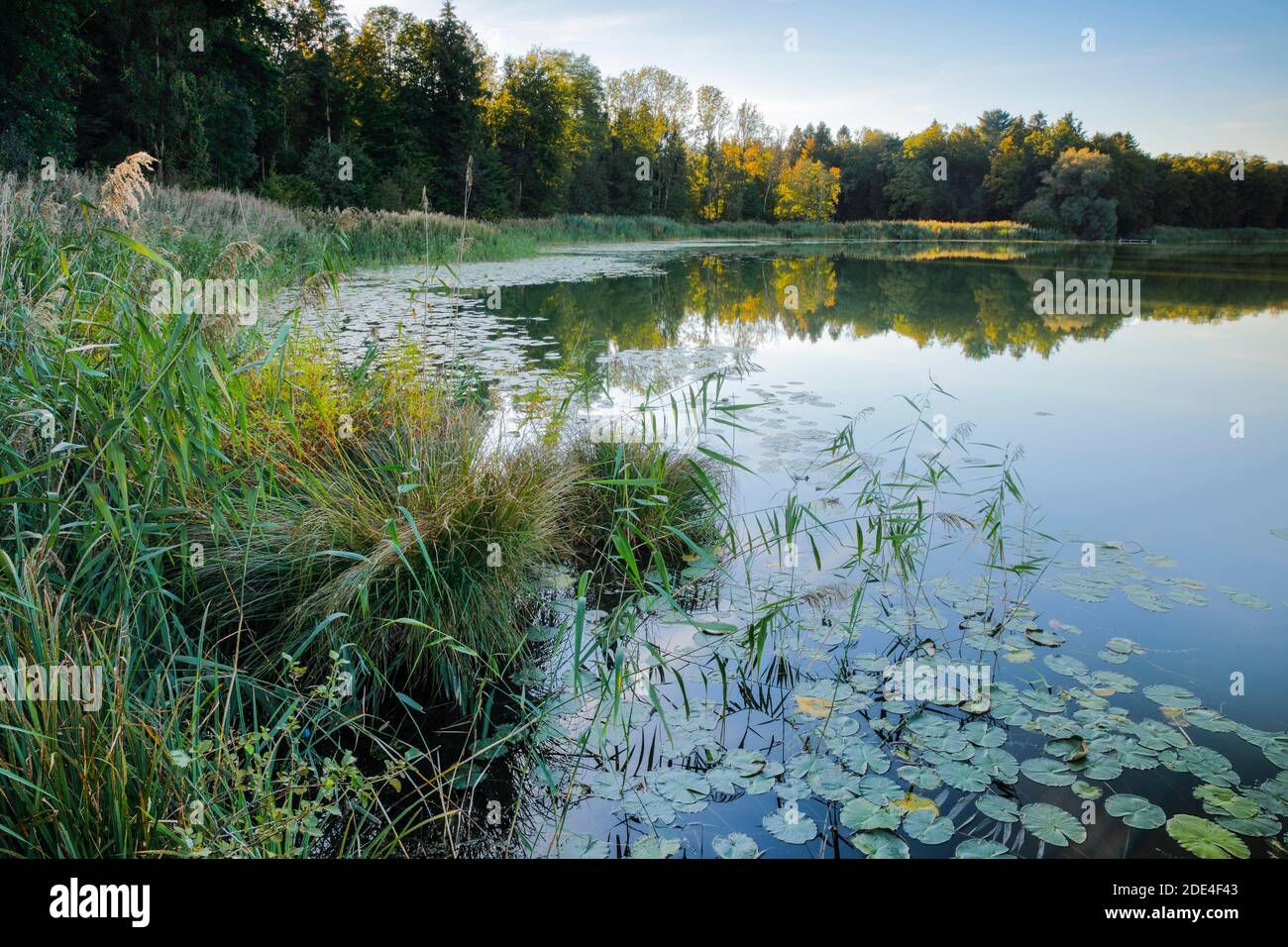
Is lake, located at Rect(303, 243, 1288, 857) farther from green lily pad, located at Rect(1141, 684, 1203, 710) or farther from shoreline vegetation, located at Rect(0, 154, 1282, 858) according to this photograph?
shoreline vegetation, located at Rect(0, 154, 1282, 858)

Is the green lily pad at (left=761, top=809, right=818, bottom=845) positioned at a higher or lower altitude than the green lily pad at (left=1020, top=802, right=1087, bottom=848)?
lower

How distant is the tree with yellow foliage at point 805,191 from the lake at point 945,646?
4353 cm

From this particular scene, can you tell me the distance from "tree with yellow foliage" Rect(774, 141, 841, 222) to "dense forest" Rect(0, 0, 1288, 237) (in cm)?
14

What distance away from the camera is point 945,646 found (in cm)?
304

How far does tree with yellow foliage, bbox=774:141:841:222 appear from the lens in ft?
157

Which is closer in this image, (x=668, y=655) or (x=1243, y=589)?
(x=668, y=655)

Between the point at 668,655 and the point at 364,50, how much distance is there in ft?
129

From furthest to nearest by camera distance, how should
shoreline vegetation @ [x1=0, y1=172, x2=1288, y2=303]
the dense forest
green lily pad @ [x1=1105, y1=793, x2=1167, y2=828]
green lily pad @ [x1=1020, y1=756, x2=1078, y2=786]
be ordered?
the dense forest → shoreline vegetation @ [x1=0, y1=172, x2=1288, y2=303] → green lily pad @ [x1=1020, y1=756, x2=1078, y2=786] → green lily pad @ [x1=1105, y1=793, x2=1167, y2=828]

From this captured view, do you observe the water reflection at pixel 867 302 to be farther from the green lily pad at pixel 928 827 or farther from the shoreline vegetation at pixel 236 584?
the green lily pad at pixel 928 827

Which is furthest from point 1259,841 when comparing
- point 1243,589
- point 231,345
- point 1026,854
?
point 231,345

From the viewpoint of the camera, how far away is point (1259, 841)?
2.02m

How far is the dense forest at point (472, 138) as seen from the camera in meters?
20.2

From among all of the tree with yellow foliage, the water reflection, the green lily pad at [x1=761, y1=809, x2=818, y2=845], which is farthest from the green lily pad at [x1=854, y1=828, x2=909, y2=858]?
the tree with yellow foliage
